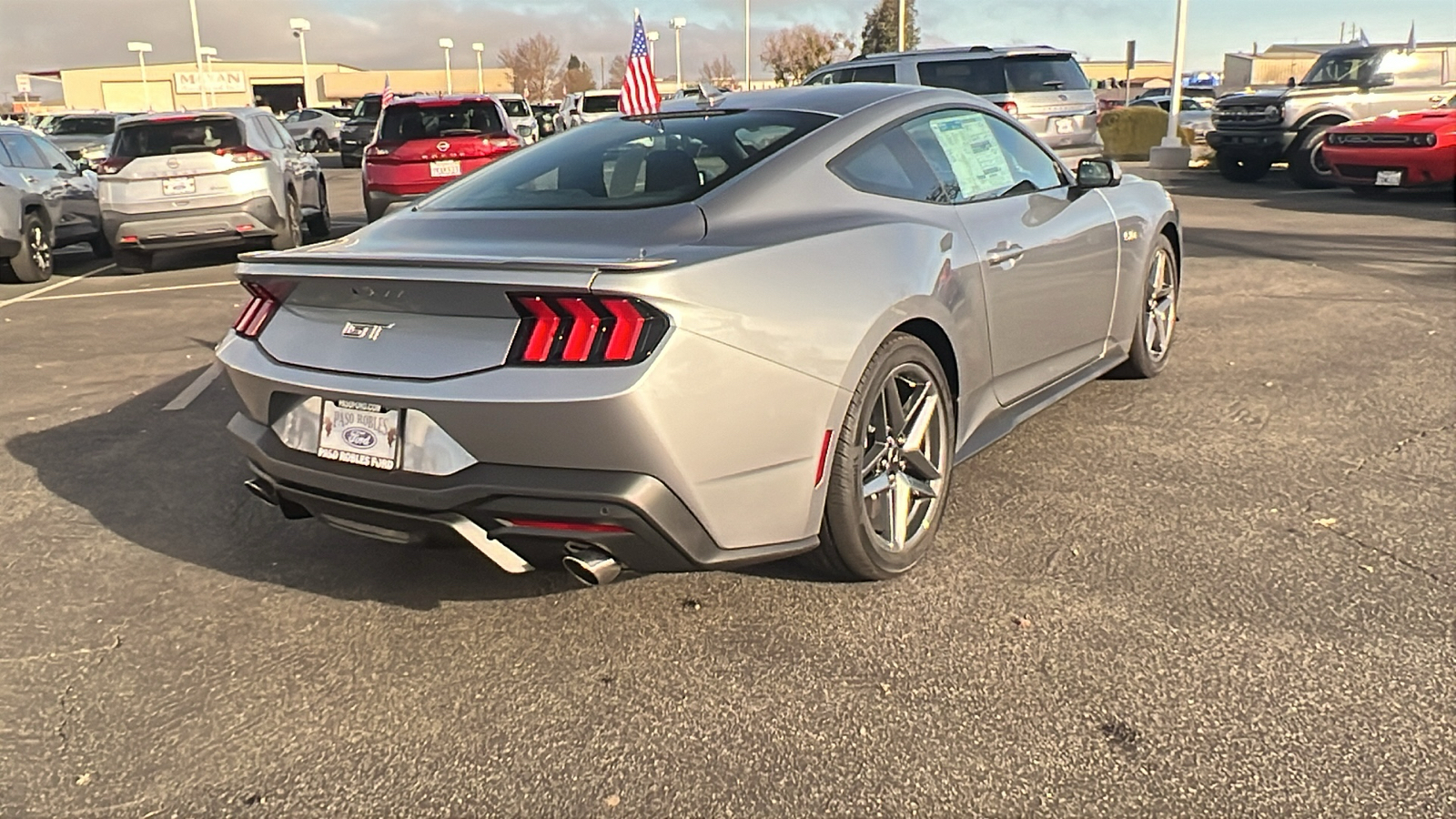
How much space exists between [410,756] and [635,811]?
1.91 ft

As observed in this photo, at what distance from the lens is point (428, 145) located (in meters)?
12.4

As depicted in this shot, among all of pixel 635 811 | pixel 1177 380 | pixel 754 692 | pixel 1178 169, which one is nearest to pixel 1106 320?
pixel 1177 380

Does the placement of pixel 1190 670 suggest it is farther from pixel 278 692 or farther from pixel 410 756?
pixel 278 692

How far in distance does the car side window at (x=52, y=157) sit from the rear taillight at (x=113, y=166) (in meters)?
1.43

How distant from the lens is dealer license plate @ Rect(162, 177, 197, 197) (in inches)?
420

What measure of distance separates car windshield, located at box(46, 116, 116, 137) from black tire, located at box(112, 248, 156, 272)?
15.8 m

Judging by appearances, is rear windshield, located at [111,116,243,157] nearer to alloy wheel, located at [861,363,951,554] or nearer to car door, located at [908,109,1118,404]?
car door, located at [908,109,1118,404]

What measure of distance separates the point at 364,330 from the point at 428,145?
10.0 metres

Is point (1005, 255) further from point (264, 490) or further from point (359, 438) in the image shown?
point (264, 490)

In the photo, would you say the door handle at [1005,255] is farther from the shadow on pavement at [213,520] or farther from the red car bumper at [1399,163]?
the red car bumper at [1399,163]

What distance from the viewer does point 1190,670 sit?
117 inches

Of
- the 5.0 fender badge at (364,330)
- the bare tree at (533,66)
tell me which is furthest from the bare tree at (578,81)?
the 5.0 fender badge at (364,330)

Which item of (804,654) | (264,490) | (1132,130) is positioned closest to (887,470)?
(804,654)

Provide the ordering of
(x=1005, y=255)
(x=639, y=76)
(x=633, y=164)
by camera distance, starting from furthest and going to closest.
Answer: (x=639, y=76), (x=1005, y=255), (x=633, y=164)
